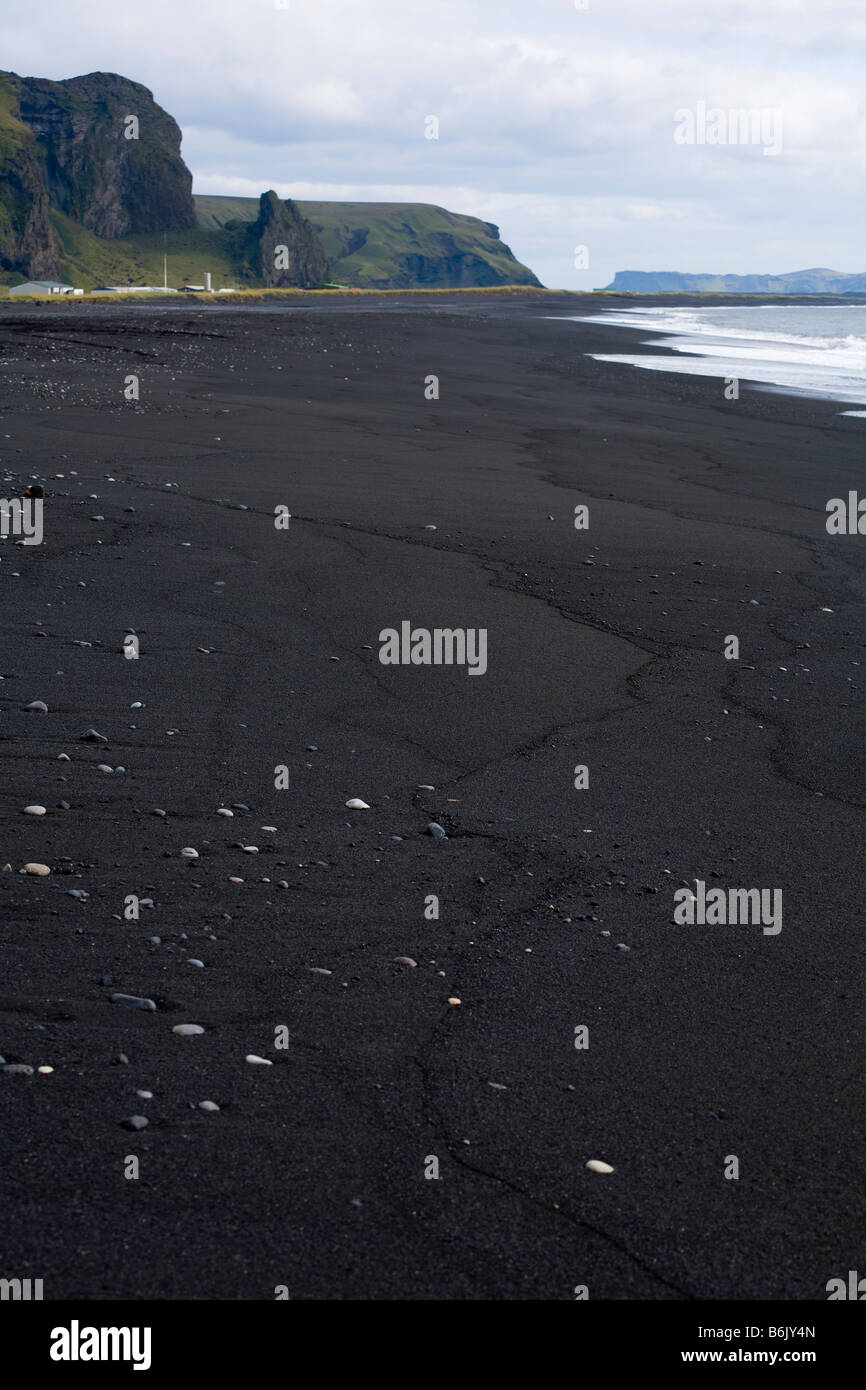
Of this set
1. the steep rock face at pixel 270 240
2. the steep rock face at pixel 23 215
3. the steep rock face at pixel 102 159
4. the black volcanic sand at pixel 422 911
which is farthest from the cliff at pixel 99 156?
the black volcanic sand at pixel 422 911

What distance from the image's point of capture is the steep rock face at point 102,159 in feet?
608

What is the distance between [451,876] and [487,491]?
957cm

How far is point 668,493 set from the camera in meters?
15.0

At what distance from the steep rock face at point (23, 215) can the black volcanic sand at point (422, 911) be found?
159967mm

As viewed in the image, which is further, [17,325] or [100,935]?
[17,325]

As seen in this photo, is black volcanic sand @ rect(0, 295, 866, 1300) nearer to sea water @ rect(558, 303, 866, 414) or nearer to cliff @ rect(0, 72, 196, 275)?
sea water @ rect(558, 303, 866, 414)

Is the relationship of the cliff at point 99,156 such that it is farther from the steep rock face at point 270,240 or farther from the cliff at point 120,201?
the steep rock face at point 270,240

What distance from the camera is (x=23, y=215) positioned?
155 metres

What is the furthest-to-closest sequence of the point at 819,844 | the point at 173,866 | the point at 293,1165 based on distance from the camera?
the point at 819,844 → the point at 173,866 → the point at 293,1165

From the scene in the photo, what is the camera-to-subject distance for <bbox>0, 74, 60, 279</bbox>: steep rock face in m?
152

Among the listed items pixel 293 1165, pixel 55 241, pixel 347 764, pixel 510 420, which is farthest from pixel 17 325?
pixel 55 241

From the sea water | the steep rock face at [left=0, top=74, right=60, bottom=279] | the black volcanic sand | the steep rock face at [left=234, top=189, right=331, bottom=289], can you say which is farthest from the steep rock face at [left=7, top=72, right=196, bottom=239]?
the black volcanic sand

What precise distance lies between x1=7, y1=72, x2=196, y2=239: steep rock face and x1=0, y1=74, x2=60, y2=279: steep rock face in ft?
64.5

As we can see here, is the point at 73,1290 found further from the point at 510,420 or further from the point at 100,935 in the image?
the point at 510,420
